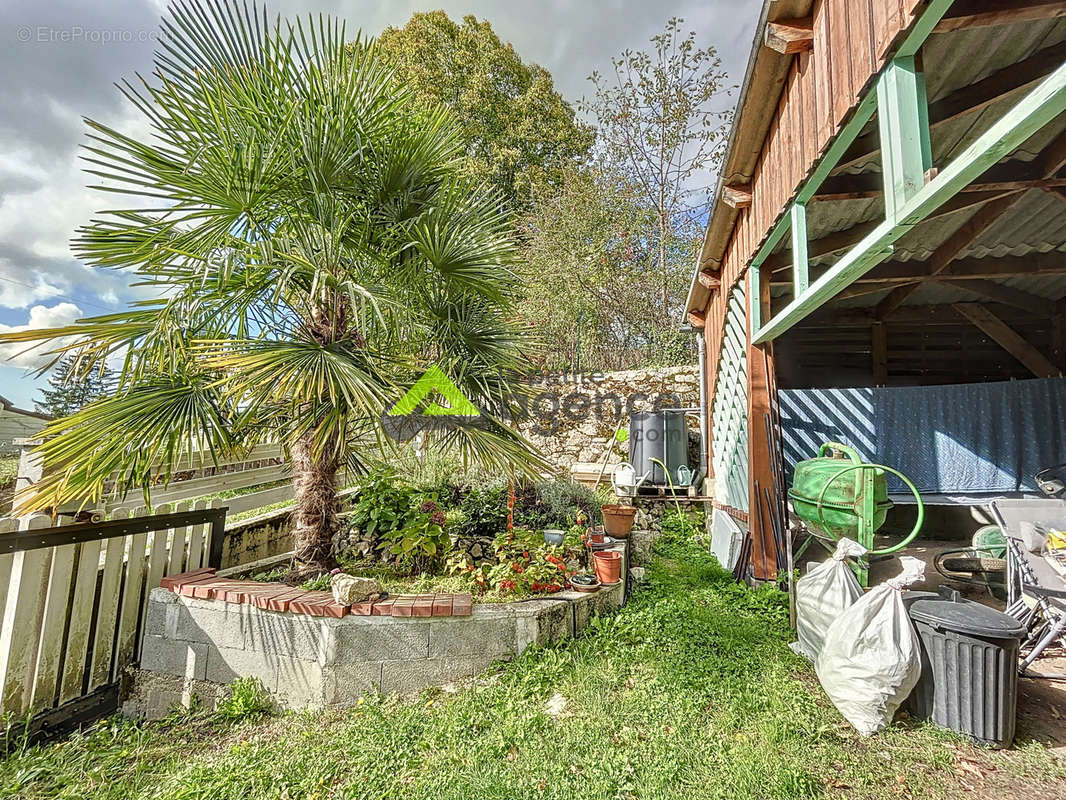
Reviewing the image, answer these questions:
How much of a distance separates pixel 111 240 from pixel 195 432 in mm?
1185

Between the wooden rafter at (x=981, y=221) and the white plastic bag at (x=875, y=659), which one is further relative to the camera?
the wooden rafter at (x=981, y=221)

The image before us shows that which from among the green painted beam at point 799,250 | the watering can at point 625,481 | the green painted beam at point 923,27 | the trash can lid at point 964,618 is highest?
the green painted beam at point 923,27

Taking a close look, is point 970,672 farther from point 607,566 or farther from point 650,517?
point 650,517

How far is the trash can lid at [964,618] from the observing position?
73.9 inches

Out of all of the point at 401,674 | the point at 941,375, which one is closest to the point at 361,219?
the point at 401,674

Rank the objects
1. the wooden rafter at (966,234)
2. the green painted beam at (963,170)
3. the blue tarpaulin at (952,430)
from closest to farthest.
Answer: the green painted beam at (963,170) → the wooden rafter at (966,234) → the blue tarpaulin at (952,430)

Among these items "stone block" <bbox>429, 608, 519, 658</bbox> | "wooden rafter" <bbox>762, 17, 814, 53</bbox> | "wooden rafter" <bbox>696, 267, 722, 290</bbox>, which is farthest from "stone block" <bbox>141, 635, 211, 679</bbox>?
"wooden rafter" <bbox>696, 267, 722, 290</bbox>

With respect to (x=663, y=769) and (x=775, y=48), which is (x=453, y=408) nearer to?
(x=663, y=769)

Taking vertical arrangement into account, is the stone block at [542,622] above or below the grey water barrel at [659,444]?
below

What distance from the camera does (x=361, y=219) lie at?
10.3 ft

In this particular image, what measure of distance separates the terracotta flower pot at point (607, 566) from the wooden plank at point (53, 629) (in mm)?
2983

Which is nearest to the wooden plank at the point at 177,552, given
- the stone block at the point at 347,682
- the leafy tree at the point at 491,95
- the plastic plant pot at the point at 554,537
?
the stone block at the point at 347,682

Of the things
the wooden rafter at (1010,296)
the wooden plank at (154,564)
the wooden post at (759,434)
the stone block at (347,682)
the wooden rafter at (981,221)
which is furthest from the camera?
the wooden rafter at (1010,296)

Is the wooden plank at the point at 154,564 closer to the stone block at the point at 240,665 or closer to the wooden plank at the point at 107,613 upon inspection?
the wooden plank at the point at 107,613
